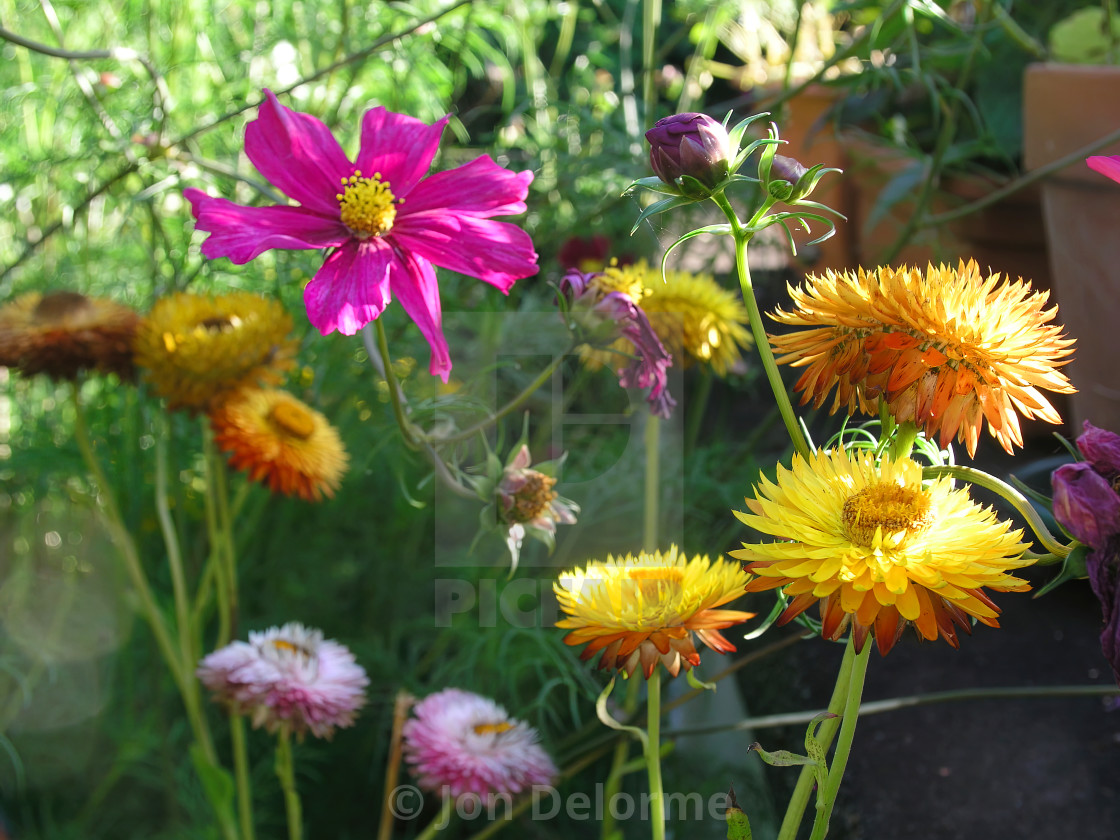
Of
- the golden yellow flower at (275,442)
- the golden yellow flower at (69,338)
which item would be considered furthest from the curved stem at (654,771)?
the golden yellow flower at (69,338)

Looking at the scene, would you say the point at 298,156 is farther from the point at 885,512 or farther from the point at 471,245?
the point at 885,512

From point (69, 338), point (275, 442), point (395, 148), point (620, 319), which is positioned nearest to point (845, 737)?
point (620, 319)

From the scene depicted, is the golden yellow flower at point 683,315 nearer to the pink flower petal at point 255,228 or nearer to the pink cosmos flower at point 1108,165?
the pink flower petal at point 255,228

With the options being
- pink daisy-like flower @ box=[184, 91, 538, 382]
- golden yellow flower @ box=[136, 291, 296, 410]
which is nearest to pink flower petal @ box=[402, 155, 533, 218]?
pink daisy-like flower @ box=[184, 91, 538, 382]

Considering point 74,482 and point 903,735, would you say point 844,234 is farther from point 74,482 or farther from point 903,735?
Result: point 74,482

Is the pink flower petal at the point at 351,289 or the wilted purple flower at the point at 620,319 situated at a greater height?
the pink flower petal at the point at 351,289

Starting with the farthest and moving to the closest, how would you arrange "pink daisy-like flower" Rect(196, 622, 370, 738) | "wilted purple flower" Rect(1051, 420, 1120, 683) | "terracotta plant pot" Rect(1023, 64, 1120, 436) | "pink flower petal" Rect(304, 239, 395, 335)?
1. "terracotta plant pot" Rect(1023, 64, 1120, 436)
2. "pink daisy-like flower" Rect(196, 622, 370, 738)
3. "pink flower petal" Rect(304, 239, 395, 335)
4. "wilted purple flower" Rect(1051, 420, 1120, 683)

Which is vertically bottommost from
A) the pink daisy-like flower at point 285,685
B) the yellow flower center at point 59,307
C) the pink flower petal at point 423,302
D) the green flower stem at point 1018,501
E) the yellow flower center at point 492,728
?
the yellow flower center at point 492,728

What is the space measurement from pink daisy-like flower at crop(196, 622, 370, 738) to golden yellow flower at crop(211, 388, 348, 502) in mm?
114

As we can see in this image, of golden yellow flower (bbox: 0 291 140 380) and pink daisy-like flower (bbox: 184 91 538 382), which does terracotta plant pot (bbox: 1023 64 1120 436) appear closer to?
pink daisy-like flower (bbox: 184 91 538 382)

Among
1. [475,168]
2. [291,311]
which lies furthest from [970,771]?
[291,311]

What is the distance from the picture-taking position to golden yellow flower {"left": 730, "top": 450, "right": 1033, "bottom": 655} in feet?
1.00

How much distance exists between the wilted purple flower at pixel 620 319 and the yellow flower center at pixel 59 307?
40 cm

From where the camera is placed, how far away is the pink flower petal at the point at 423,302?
0.46m
